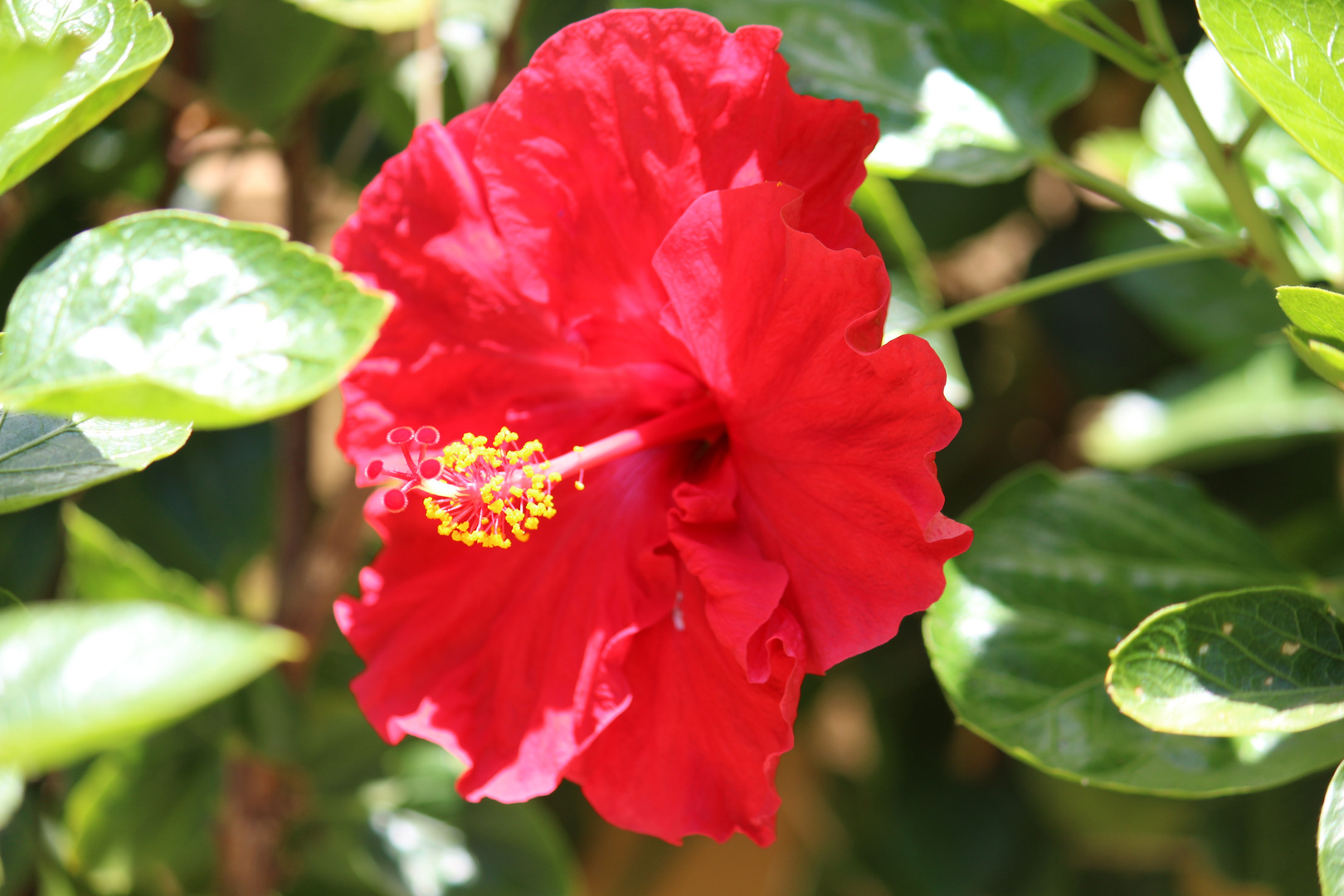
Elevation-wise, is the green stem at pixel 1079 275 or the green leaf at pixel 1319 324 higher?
the green leaf at pixel 1319 324

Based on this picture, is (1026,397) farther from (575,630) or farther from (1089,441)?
(575,630)

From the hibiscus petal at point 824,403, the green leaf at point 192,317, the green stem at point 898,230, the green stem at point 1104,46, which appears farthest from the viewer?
Result: the green stem at point 898,230

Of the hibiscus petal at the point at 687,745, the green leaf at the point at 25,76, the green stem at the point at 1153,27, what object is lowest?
the hibiscus petal at the point at 687,745

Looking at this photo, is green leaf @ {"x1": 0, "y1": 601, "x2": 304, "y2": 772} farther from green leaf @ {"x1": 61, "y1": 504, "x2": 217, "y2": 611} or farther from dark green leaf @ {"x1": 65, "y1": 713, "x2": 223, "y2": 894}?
dark green leaf @ {"x1": 65, "y1": 713, "x2": 223, "y2": 894}

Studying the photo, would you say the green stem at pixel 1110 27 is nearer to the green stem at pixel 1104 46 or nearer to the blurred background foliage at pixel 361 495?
the green stem at pixel 1104 46

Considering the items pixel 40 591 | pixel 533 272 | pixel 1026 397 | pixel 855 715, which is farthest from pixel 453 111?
pixel 855 715

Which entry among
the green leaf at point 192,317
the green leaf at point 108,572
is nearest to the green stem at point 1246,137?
the green leaf at point 192,317
